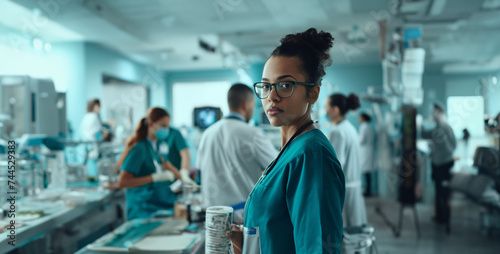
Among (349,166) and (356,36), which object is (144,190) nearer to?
(349,166)

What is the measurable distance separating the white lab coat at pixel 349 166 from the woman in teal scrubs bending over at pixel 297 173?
2.15 m

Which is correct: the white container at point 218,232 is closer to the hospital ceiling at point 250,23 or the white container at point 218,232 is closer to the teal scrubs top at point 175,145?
the teal scrubs top at point 175,145

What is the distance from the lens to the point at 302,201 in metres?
0.91

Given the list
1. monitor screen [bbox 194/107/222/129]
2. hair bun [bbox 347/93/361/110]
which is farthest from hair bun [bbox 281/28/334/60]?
monitor screen [bbox 194/107/222/129]

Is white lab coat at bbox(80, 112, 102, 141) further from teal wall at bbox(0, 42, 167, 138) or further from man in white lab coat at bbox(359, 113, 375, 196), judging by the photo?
man in white lab coat at bbox(359, 113, 375, 196)

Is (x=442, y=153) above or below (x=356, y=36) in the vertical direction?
below

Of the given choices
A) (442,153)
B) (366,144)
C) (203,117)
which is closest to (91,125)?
(203,117)

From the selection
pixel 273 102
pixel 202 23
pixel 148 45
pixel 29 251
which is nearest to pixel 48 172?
pixel 29 251

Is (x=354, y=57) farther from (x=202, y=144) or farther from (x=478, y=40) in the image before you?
(x=202, y=144)

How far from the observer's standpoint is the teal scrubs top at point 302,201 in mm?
887

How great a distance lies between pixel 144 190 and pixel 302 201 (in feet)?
6.28

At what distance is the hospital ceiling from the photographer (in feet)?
15.1

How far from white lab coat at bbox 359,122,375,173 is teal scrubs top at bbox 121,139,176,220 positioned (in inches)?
219

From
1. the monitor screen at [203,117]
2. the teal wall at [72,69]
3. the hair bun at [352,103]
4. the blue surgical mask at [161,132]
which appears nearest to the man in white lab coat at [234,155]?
the blue surgical mask at [161,132]
